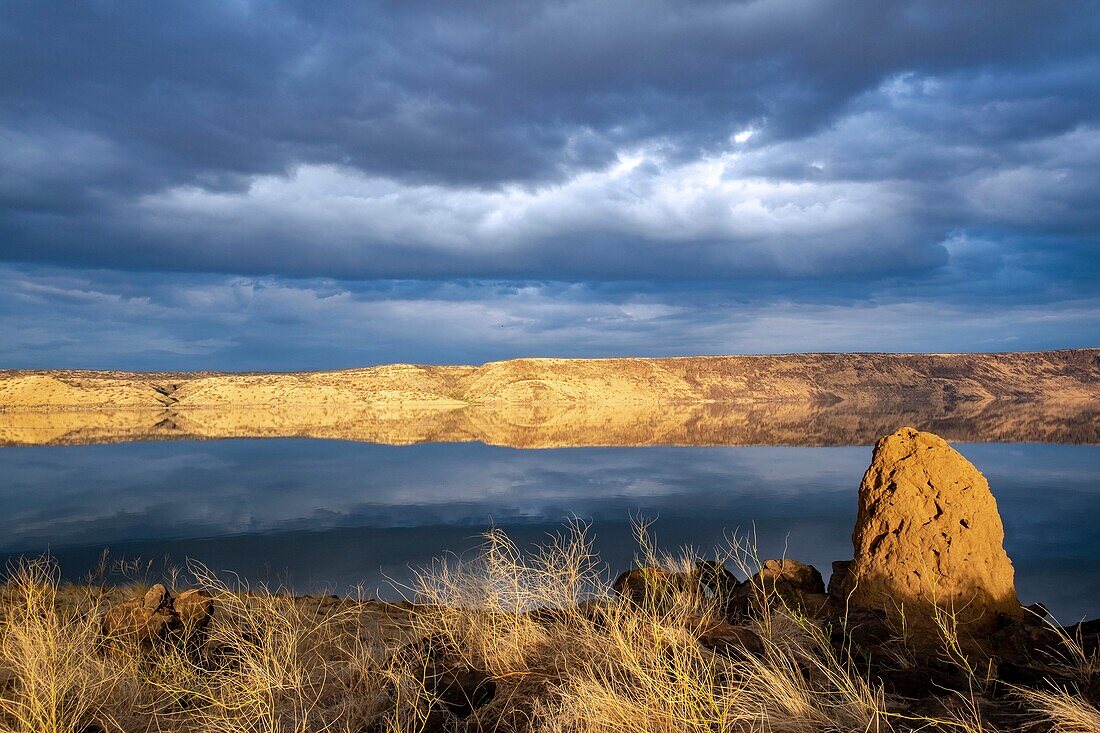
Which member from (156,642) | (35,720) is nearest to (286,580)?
(156,642)

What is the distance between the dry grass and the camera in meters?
3.70

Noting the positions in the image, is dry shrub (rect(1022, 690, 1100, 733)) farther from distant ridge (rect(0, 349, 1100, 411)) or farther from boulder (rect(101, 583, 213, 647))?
distant ridge (rect(0, 349, 1100, 411))

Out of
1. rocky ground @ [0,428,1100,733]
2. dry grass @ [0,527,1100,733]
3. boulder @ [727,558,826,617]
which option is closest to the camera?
dry grass @ [0,527,1100,733]

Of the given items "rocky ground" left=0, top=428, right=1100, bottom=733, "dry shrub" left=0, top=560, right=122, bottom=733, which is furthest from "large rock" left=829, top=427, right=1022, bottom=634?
"dry shrub" left=0, top=560, right=122, bottom=733

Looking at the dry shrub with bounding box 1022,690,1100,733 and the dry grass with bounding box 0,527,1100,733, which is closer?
the dry shrub with bounding box 1022,690,1100,733

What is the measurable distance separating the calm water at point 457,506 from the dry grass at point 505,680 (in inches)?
144

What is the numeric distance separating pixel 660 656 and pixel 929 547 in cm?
292

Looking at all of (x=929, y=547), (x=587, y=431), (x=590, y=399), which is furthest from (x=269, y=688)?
(x=590, y=399)

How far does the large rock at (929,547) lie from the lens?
573 cm

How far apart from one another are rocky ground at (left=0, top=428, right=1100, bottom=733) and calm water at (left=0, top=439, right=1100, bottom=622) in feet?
9.78

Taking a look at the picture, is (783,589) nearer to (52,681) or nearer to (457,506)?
(52,681)

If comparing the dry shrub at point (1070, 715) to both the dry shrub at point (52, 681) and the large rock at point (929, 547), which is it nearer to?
the large rock at point (929, 547)

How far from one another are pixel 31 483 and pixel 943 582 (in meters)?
21.2

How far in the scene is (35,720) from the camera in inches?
168
